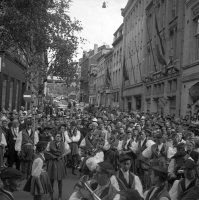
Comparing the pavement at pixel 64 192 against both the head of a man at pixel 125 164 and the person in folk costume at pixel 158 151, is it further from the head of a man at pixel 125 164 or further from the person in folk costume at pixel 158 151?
the head of a man at pixel 125 164

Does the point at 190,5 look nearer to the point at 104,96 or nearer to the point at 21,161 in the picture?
the point at 21,161

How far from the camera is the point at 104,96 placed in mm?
77938

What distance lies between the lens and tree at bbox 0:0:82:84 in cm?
1523

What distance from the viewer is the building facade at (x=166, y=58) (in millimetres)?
30453

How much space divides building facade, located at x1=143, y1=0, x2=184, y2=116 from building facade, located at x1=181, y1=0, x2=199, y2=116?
1409mm

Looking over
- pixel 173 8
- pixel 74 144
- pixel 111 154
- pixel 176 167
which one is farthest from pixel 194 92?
pixel 176 167

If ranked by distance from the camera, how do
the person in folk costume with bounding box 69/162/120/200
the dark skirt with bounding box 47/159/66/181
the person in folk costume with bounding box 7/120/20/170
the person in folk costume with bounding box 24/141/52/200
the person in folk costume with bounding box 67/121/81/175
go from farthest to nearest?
the person in folk costume with bounding box 67/121/81/175, the person in folk costume with bounding box 7/120/20/170, the dark skirt with bounding box 47/159/66/181, the person in folk costume with bounding box 24/141/52/200, the person in folk costume with bounding box 69/162/120/200

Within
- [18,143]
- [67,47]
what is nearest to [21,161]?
[18,143]

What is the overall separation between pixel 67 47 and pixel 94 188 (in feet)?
64.1

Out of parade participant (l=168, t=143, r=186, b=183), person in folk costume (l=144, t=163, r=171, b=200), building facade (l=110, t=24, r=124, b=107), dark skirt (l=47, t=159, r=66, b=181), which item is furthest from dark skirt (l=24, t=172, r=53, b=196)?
building facade (l=110, t=24, r=124, b=107)

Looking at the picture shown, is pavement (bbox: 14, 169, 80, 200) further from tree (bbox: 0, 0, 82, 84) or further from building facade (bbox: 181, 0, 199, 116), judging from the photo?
building facade (bbox: 181, 0, 199, 116)

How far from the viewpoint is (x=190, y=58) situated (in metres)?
27.9

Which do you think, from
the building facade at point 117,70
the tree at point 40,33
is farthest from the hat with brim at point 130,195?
the building facade at point 117,70

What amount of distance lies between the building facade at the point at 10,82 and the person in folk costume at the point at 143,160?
52.1 ft
